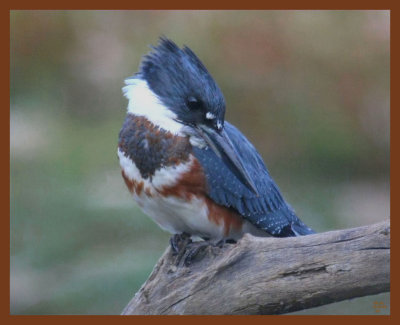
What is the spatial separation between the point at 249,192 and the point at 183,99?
36 cm

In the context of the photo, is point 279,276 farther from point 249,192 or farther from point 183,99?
point 183,99

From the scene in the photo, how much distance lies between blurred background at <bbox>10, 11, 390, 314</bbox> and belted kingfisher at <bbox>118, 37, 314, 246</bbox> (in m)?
1.65

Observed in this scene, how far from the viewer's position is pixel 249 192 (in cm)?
236

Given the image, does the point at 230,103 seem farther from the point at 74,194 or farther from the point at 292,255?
the point at 292,255

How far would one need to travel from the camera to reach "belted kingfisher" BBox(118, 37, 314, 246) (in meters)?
2.23

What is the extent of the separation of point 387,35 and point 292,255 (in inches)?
102

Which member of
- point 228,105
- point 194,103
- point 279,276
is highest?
point 228,105

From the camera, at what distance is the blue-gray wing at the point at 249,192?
7.46 ft

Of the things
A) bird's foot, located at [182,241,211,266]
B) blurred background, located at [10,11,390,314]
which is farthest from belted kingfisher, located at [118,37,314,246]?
blurred background, located at [10,11,390,314]

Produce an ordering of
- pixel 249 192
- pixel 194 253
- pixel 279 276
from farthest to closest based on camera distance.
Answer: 1. pixel 249 192
2. pixel 194 253
3. pixel 279 276

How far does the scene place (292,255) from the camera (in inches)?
79.7

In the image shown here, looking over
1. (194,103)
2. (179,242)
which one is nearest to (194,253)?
(179,242)

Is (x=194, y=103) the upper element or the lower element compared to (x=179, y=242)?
upper

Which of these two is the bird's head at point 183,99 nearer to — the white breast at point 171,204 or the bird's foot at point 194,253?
the white breast at point 171,204
